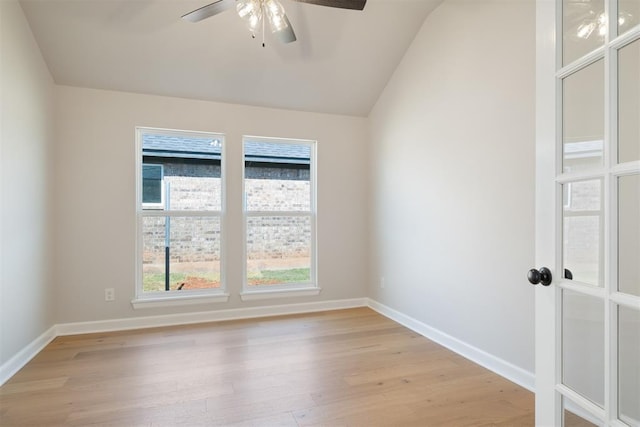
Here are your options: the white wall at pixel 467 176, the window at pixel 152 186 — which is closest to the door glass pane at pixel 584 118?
the white wall at pixel 467 176

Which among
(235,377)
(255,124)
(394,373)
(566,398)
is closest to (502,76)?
(566,398)

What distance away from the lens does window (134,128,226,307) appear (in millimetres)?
3662

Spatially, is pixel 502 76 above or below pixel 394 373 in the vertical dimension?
above

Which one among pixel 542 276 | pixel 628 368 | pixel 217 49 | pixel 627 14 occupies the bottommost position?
pixel 628 368

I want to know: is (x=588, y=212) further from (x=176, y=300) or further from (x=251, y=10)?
(x=176, y=300)

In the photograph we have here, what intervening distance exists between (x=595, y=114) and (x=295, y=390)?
2.16 m

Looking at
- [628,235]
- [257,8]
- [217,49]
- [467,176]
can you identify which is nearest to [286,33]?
[257,8]

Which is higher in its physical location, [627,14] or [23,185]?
[627,14]

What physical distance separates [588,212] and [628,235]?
154 mm

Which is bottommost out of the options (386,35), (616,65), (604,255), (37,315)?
(37,315)

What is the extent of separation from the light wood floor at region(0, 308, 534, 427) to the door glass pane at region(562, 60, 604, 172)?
1546 mm

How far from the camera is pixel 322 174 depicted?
4.23m

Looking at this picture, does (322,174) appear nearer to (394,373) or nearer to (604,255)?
(394,373)

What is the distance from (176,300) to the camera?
145 inches
